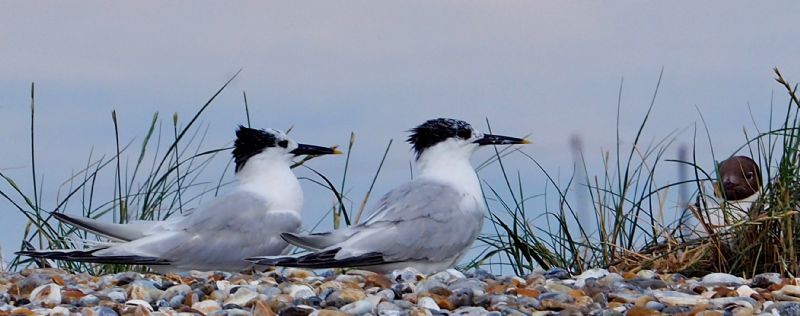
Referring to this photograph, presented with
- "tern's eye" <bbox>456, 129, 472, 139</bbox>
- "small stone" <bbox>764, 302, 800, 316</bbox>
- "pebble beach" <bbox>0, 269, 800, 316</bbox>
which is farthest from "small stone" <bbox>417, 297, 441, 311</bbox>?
"tern's eye" <bbox>456, 129, 472, 139</bbox>

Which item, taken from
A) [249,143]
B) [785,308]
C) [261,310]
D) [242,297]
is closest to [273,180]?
[249,143]

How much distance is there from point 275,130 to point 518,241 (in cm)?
Result: 137

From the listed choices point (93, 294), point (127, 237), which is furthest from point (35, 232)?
point (93, 294)

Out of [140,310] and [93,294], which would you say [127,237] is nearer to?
[93,294]

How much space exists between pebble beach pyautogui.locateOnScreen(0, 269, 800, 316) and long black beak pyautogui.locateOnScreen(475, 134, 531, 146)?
1.14 metres

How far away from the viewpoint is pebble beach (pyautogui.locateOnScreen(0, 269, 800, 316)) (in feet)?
15.0

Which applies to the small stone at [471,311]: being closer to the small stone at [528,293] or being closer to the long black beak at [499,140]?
the small stone at [528,293]

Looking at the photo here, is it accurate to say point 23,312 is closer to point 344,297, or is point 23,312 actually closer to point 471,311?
point 344,297

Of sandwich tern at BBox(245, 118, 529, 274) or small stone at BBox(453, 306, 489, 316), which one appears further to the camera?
sandwich tern at BBox(245, 118, 529, 274)

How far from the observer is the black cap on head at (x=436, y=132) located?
21.3 feet

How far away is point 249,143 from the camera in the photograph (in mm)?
6684

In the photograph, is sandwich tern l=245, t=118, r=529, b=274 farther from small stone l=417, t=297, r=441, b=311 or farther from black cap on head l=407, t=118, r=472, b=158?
small stone l=417, t=297, r=441, b=311

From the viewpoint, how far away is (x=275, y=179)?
654 cm

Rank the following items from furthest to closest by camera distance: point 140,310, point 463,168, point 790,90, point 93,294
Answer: point 463,168
point 790,90
point 93,294
point 140,310
